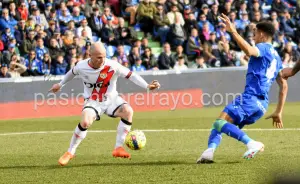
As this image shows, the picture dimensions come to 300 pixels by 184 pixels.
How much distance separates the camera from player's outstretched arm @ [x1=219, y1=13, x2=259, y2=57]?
946 cm

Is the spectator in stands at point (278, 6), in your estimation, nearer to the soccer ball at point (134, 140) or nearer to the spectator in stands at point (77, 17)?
the spectator in stands at point (77, 17)

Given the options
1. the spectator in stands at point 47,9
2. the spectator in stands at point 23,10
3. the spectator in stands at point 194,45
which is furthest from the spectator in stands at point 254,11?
the spectator in stands at point 23,10

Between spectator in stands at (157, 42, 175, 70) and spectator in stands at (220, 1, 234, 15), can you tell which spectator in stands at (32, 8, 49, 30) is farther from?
spectator in stands at (220, 1, 234, 15)

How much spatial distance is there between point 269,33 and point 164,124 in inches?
308

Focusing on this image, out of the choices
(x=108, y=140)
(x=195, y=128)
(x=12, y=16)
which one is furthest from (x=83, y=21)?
(x=108, y=140)

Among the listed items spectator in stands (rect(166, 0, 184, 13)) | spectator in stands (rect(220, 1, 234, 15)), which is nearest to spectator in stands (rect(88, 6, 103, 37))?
spectator in stands (rect(166, 0, 184, 13))

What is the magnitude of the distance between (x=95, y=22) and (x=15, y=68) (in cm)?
410

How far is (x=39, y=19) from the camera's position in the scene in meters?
23.1

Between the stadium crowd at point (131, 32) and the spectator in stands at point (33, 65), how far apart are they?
0.09ft

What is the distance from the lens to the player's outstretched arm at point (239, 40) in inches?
372

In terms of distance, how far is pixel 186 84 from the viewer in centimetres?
2258

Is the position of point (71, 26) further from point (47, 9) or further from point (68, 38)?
point (47, 9)

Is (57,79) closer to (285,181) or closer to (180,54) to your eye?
(180,54)

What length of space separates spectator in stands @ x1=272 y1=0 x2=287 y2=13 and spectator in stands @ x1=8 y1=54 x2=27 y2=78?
1184 centimetres
